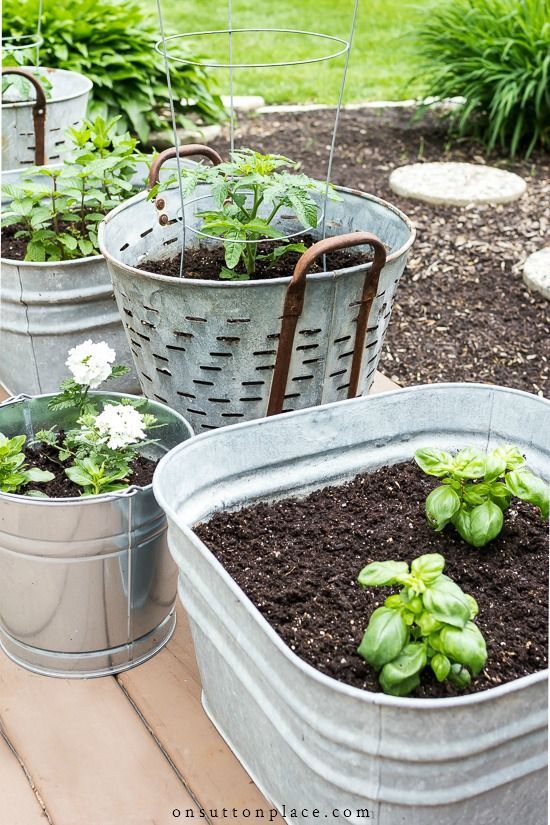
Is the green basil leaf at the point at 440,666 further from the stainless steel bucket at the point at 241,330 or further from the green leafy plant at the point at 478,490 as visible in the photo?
the stainless steel bucket at the point at 241,330

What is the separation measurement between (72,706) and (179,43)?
14.5ft

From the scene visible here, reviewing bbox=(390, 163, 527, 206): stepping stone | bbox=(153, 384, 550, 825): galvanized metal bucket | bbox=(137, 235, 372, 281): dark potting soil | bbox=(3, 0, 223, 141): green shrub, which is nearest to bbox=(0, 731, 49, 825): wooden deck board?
bbox=(153, 384, 550, 825): galvanized metal bucket

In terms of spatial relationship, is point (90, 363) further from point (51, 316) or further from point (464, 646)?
point (464, 646)

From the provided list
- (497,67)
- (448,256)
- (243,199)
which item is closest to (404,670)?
(243,199)

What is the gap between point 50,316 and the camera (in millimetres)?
2400

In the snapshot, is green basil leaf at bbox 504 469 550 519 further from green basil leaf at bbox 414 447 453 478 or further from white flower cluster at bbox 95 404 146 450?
white flower cluster at bbox 95 404 146 450

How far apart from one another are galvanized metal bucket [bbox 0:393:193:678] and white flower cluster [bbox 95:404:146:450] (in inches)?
4.8

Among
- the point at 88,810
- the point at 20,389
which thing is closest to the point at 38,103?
the point at 20,389

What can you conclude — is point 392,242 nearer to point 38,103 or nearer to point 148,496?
point 148,496

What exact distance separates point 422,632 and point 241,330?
2.56 ft

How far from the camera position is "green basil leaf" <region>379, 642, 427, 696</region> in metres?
1.24

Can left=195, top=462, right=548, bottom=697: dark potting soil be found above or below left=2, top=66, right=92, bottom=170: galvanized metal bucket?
below

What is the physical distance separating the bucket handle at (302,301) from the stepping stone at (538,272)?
159 centimetres

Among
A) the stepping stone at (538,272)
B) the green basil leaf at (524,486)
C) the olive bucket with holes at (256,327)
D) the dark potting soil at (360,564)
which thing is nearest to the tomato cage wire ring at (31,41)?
the olive bucket with holes at (256,327)
